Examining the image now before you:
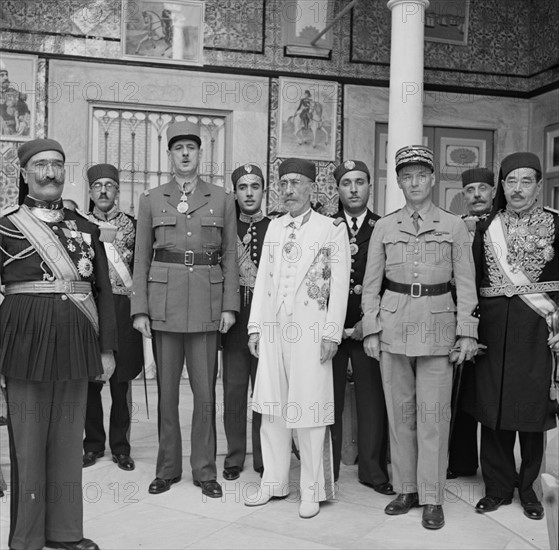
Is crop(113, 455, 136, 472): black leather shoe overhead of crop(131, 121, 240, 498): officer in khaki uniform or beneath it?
beneath

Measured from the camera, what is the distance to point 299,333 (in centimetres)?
396

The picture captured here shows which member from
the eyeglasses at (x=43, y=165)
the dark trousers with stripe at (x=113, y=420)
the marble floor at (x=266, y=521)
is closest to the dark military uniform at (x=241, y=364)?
the marble floor at (x=266, y=521)

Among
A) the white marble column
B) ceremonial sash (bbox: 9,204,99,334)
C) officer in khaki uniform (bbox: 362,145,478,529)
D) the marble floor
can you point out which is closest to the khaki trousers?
officer in khaki uniform (bbox: 362,145,478,529)

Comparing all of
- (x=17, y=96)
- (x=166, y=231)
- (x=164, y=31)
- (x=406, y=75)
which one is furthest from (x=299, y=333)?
(x=164, y=31)

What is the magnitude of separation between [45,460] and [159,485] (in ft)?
3.31

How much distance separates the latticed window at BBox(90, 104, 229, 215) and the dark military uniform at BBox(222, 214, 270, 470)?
11.9 feet

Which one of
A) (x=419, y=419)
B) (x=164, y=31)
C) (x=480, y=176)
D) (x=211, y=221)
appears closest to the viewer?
(x=419, y=419)

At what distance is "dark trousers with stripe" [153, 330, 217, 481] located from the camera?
4.26 m

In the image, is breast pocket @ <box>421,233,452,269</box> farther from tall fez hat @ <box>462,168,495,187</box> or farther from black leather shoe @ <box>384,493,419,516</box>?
tall fez hat @ <box>462,168,495,187</box>

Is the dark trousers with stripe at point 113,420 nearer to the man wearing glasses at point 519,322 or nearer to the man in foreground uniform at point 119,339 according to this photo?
the man in foreground uniform at point 119,339

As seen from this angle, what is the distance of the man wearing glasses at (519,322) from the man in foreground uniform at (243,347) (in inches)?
50.7

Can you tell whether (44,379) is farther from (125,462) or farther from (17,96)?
(17,96)

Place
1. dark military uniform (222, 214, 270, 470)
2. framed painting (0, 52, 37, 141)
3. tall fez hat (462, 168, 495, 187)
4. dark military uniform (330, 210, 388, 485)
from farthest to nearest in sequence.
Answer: framed painting (0, 52, 37, 141), tall fez hat (462, 168, 495, 187), dark military uniform (222, 214, 270, 470), dark military uniform (330, 210, 388, 485)

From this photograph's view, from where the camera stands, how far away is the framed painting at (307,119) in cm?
830
